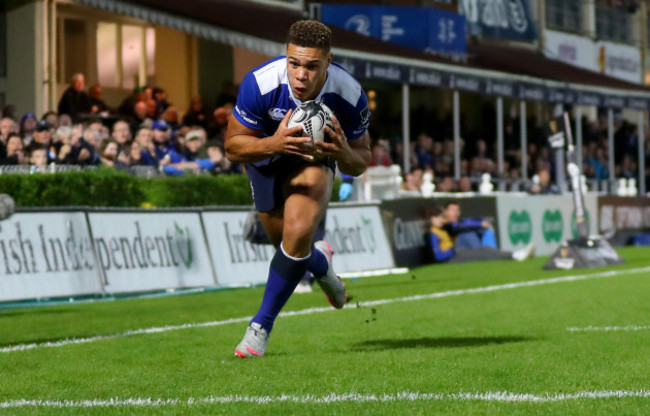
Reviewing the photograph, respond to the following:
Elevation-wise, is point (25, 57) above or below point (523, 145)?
above

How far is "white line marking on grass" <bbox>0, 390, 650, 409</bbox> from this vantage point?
6238 mm

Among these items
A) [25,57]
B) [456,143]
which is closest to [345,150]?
[25,57]

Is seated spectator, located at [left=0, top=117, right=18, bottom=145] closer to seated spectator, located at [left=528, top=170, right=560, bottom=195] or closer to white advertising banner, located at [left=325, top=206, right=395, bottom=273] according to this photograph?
white advertising banner, located at [left=325, top=206, right=395, bottom=273]

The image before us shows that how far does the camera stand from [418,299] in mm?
14070

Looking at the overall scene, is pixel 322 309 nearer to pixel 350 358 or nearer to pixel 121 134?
pixel 350 358

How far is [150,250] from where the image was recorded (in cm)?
1544

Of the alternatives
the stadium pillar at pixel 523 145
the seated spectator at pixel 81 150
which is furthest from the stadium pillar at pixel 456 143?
the seated spectator at pixel 81 150

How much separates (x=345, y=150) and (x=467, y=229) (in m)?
15.3

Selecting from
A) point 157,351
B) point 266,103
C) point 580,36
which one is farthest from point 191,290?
point 580,36

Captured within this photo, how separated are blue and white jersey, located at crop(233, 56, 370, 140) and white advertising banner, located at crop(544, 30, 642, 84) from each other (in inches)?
1291

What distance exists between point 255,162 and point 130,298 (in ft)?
22.5

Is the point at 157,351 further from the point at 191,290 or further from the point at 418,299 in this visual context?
the point at 191,290

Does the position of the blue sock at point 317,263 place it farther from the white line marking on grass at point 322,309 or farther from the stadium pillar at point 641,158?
the stadium pillar at point 641,158

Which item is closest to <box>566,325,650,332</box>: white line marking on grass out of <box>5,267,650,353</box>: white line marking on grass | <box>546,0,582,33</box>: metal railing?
<box>5,267,650,353</box>: white line marking on grass
